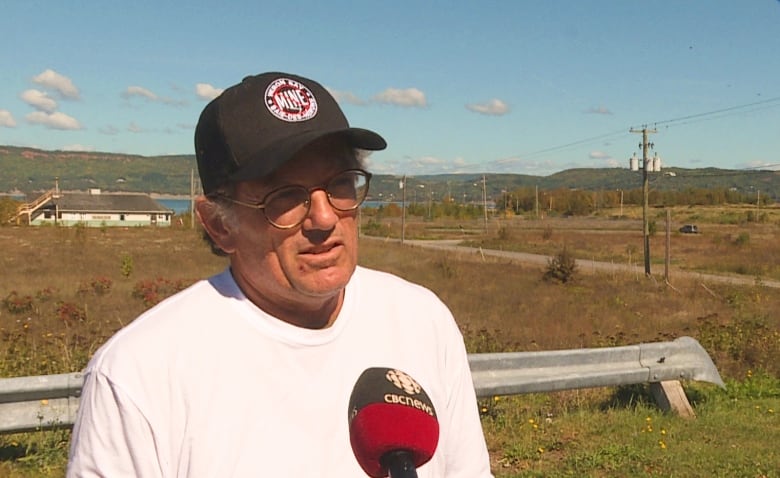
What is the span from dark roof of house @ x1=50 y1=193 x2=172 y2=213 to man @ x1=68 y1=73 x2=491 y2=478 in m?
120

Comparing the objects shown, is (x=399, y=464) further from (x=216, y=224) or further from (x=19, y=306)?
(x=19, y=306)

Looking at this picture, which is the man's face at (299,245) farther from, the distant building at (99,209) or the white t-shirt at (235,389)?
the distant building at (99,209)

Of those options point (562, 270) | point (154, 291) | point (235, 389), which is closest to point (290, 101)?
point (235, 389)

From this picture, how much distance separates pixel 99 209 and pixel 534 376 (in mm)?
118418

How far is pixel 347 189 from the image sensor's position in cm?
184

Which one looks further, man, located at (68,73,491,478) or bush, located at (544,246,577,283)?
bush, located at (544,246,577,283)

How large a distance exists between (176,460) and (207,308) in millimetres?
332

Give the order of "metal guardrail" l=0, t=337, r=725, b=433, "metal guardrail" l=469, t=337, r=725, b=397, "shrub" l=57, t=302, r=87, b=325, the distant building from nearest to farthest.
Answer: "metal guardrail" l=0, t=337, r=725, b=433
"metal guardrail" l=469, t=337, r=725, b=397
"shrub" l=57, t=302, r=87, b=325
the distant building

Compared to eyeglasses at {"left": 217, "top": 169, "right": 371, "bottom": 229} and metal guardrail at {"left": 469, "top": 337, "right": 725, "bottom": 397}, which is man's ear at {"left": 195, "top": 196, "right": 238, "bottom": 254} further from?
metal guardrail at {"left": 469, "top": 337, "right": 725, "bottom": 397}

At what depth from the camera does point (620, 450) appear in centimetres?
514

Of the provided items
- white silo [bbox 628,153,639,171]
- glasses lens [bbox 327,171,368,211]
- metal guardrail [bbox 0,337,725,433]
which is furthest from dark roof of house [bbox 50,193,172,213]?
glasses lens [bbox 327,171,368,211]

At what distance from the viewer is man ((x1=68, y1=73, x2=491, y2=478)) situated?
154 centimetres

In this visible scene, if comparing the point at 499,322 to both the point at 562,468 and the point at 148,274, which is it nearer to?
the point at 562,468

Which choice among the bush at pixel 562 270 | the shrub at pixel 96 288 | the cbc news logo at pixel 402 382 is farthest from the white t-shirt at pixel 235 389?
the bush at pixel 562 270
